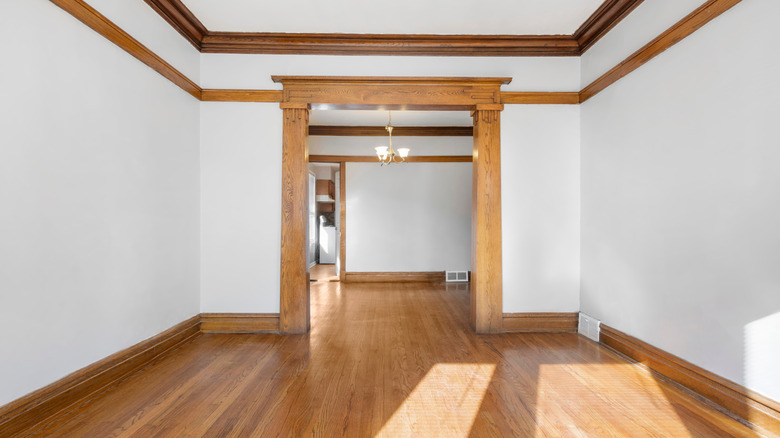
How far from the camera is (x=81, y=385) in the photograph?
217 cm

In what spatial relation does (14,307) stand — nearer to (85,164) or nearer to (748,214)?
(85,164)

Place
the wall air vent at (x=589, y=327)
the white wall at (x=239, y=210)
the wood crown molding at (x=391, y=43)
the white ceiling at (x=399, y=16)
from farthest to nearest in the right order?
the white wall at (x=239, y=210)
the wood crown molding at (x=391, y=43)
the wall air vent at (x=589, y=327)
the white ceiling at (x=399, y=16)

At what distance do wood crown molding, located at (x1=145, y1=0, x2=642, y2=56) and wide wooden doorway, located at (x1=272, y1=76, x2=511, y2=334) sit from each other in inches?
11.4

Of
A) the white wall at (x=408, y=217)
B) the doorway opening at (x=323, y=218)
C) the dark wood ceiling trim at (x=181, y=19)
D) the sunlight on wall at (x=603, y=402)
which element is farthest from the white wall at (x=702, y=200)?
the doorway opening at (x=323, y=218)

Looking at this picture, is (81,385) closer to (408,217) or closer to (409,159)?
(408,217)

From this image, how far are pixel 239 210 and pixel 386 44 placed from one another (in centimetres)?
224

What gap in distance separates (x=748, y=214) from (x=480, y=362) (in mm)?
1942

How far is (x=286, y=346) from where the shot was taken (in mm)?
3164

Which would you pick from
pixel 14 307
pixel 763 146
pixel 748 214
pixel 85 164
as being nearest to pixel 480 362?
pixel 748 214

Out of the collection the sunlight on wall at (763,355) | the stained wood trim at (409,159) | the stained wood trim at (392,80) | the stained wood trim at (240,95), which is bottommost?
the sunlight on wall at (763,355)

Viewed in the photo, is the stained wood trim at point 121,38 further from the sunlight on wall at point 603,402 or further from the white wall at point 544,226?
the sunlight on wall at point 603,402

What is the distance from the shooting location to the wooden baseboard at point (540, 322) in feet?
11.8

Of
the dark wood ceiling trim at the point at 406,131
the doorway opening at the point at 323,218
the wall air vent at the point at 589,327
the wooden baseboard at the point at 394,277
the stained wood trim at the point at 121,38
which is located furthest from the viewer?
the doorway opening at the point at 323,218

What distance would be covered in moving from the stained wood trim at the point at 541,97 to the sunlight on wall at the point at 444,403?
2.62 meters
